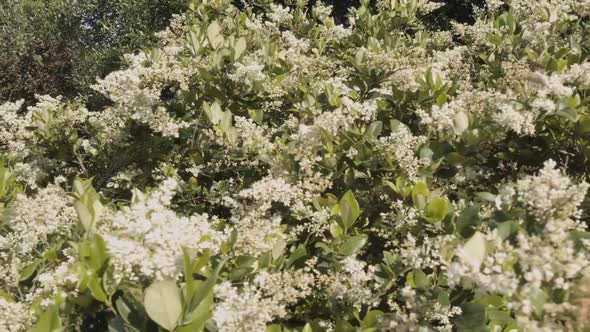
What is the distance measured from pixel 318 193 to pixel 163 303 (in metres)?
1.26

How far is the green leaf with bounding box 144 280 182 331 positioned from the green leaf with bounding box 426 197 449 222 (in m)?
1.19

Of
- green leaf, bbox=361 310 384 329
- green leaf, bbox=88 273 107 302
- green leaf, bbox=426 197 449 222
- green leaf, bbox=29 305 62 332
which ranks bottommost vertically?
green leaf, bbox=29 305 62 332

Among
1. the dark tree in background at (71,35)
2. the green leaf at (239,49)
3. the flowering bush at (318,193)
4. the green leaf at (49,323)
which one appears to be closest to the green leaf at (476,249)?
the flowering bush at (318,193)

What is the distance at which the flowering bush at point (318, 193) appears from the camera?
1.64 metres

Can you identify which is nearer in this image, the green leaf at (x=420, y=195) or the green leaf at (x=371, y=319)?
the green leaf at (x=371, y=319)

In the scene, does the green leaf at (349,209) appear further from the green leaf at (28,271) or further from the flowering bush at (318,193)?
the green leaf at (28,271)

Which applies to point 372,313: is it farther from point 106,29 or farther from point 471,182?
point 106,29

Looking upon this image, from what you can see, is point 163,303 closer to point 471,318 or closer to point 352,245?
point 352,245

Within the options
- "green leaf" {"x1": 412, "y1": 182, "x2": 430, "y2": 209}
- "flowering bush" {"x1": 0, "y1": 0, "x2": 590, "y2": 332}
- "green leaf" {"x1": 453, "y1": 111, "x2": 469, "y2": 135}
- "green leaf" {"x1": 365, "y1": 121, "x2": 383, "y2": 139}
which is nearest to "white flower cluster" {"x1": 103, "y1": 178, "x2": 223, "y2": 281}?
"flowering bush" {"x1": 0, "y1": 0, "x2": 590, "y2": 332}

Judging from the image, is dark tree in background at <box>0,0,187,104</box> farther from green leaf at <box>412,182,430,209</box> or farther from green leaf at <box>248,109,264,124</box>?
green leaf at <box>412,182,430,209</box>

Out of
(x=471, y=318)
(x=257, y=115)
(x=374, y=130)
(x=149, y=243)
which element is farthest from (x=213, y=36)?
(x=471, y=318)

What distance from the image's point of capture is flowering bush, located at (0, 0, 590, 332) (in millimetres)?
1637

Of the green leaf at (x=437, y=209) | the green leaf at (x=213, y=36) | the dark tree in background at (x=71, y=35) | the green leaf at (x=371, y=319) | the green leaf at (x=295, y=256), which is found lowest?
the green leaf at (x=371, y=319)

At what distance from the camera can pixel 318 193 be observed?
8.59 feet
